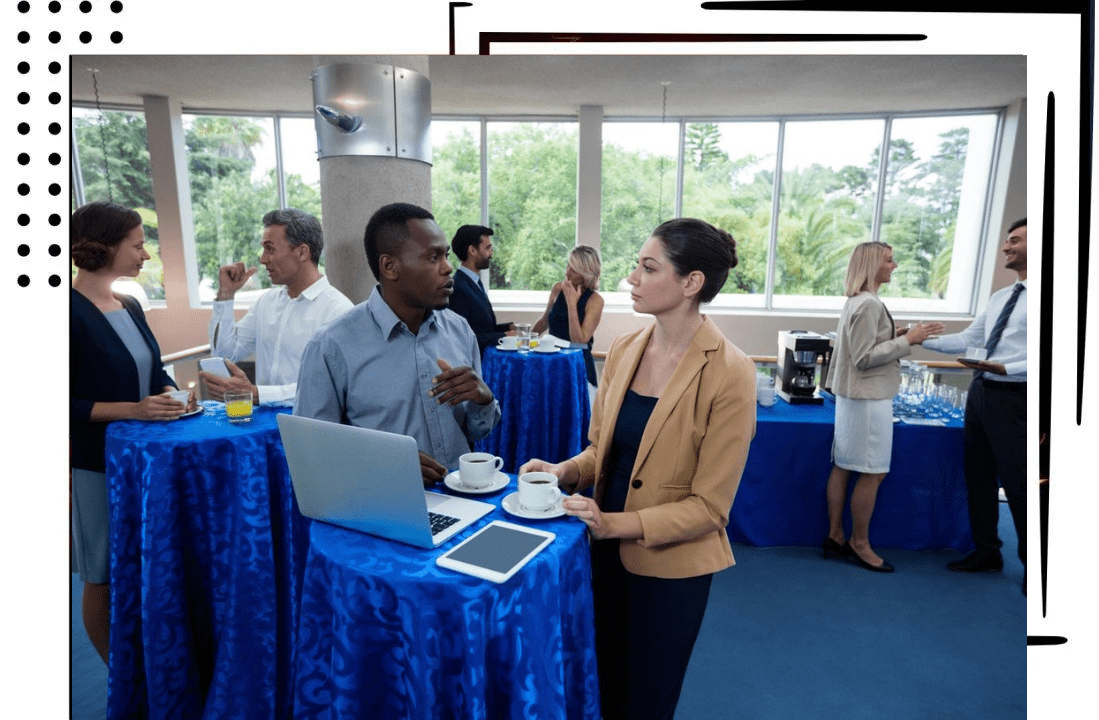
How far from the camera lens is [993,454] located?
2566 mm

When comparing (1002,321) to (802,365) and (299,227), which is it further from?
(299,227)

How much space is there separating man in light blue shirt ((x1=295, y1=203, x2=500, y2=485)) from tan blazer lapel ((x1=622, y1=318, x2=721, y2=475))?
445 millimetres

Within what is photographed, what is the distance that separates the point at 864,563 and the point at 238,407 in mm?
2723

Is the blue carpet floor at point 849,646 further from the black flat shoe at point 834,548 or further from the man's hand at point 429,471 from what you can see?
the man's hand at point 429,471

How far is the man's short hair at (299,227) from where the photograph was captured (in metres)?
2.07

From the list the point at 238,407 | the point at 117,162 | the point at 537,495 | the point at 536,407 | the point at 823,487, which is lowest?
the point at 823,487

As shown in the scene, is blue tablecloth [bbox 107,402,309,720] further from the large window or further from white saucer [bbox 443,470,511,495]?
the large window

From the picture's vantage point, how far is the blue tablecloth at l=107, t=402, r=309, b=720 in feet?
5.12

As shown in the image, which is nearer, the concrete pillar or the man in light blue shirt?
the man in light blue shirt

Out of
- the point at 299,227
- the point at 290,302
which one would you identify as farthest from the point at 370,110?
the point at 290,302

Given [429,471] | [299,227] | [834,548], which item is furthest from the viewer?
[834,548]

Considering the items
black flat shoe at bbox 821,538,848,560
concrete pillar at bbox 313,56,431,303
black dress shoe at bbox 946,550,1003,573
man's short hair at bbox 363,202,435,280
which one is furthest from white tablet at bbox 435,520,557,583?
black dress shoe at bbox 946,550,1003,573

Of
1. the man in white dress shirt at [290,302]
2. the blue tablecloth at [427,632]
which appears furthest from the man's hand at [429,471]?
the man in white dress shirt at [290,302]
